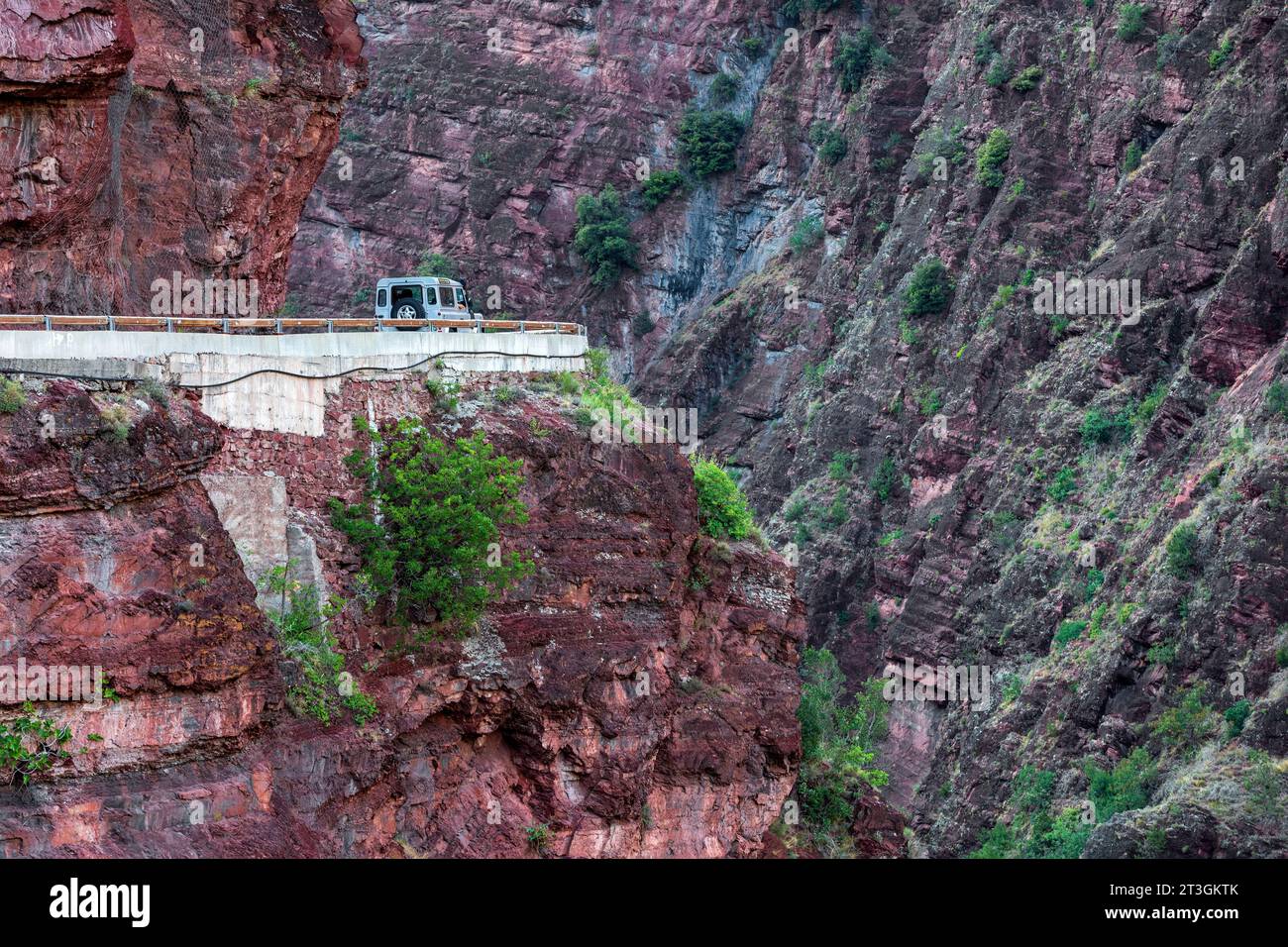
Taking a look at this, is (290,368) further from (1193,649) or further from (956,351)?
(956,351)

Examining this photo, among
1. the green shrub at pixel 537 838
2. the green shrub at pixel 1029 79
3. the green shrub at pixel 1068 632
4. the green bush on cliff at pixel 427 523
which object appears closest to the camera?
the green bush on cliff at pixel 427 523

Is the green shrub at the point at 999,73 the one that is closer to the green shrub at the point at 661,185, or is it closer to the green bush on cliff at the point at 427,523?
the green shrub at the point at 661,185

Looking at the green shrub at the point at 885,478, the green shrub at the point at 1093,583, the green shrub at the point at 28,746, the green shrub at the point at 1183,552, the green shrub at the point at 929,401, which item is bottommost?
the green shrub at the point at 28,746

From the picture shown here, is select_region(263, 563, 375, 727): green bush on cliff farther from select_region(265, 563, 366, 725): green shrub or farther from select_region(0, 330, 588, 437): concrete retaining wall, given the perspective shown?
select_region(0, 330, 588, 437): concrete retaining wall

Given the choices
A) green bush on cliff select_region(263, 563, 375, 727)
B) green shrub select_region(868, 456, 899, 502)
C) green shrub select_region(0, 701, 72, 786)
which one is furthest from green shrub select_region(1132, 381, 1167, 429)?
green shrub select_region(0, 701, 72, 786)

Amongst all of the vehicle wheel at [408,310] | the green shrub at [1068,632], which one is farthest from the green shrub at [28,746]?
the green shrub at [1068,632]
